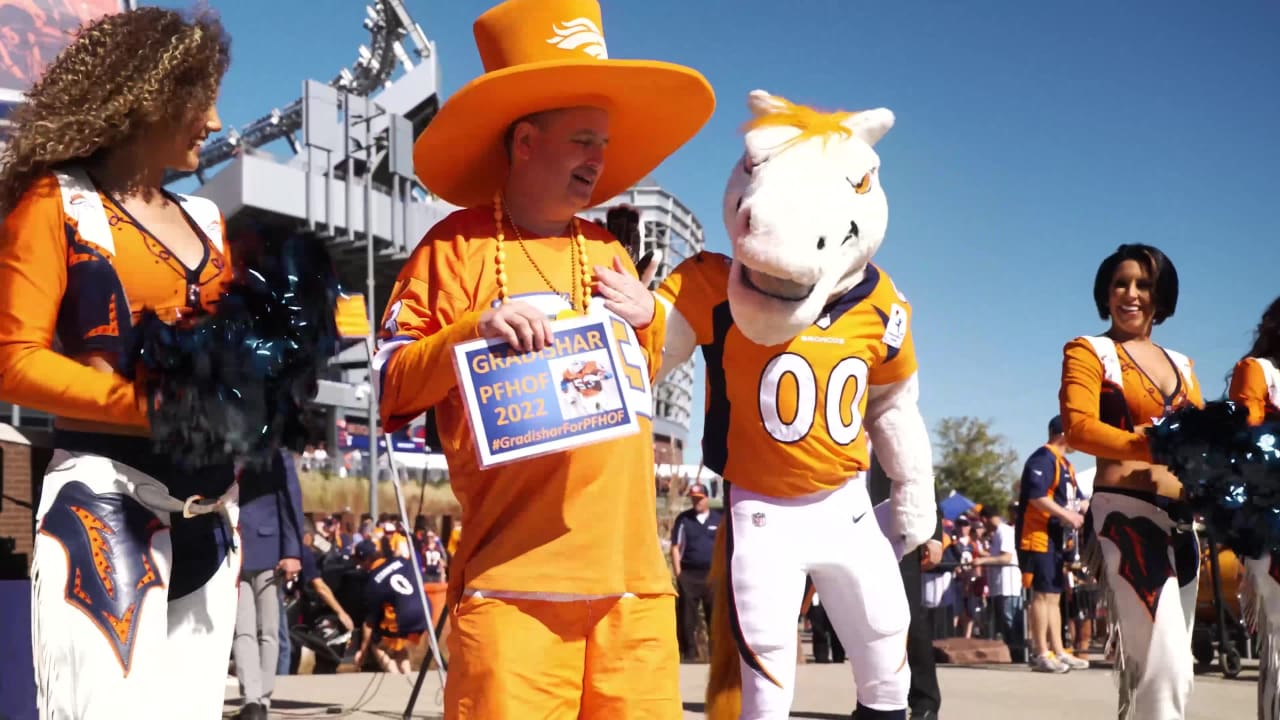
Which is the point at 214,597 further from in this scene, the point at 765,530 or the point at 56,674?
the point at 765,530

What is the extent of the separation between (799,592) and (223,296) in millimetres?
2001

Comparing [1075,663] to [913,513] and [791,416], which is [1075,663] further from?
[791,416]

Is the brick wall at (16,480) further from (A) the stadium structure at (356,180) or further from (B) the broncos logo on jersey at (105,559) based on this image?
(A) the stadium structure at (356,180)

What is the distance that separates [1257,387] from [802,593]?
2355 mm

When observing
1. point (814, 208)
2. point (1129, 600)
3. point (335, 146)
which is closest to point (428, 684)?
point (1129, 600)

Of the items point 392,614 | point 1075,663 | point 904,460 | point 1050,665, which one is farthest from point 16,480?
point 1075,663

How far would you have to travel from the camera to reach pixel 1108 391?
482 cm

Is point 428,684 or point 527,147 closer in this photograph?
point 527,147

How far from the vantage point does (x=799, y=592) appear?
147 inches

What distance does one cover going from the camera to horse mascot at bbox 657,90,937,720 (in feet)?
11.7

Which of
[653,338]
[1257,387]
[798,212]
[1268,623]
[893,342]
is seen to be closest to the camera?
[653,338]

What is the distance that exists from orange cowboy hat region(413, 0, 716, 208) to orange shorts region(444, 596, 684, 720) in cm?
106

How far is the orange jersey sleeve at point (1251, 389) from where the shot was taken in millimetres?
4863

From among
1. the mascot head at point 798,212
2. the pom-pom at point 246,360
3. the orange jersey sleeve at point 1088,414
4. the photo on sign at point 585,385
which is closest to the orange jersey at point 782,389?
the mascot head at point 798,212
